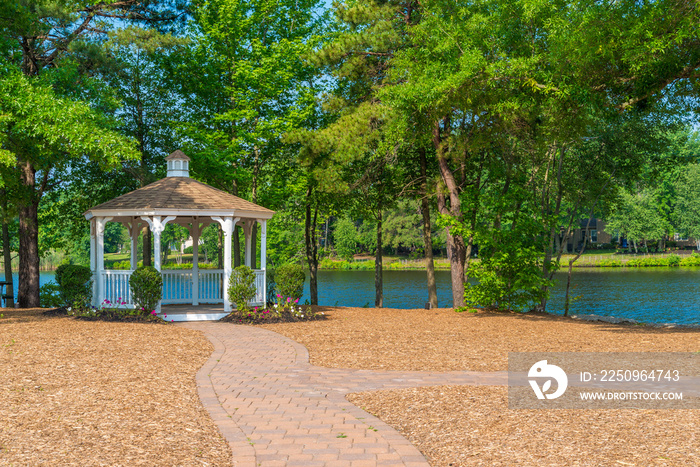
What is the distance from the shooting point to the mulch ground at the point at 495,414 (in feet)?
14.5

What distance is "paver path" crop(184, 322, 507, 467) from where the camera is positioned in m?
4.59

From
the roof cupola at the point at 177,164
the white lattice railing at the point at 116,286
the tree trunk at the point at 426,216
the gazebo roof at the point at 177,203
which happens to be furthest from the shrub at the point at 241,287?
the tree trunk at the point at 426,216

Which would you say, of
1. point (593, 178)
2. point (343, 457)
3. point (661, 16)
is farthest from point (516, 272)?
point (343, 457)

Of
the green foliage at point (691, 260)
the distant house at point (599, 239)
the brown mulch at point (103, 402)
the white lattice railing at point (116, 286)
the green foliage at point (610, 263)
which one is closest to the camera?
the brown mulch at point (103, 402)

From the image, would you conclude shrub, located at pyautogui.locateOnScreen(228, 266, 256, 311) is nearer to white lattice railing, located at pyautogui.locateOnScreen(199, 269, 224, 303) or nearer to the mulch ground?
white lattice railing, located at pyautogui.locateOnScreen(199, 269, 224, 303)

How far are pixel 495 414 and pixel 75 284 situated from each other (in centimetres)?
1186

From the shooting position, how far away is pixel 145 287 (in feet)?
44.0

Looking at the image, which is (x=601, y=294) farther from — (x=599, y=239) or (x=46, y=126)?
(x=599, y=239)

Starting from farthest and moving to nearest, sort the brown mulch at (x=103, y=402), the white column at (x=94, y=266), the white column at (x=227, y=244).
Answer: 1. the white column at (x=94, y=266)
2. the white column at (x=227, y=244)
3. the brown mulch at (x=103, y=402)

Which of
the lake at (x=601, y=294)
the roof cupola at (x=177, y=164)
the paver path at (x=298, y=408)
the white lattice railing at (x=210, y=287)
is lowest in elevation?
the lake at (x=601, y=294)

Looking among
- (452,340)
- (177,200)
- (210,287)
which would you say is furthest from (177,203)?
(452,340)

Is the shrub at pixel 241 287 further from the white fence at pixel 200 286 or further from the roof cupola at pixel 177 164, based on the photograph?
the roof cupola at pixel 177 164

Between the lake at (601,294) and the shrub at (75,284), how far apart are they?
12511 mm

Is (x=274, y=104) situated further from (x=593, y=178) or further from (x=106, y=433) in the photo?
(x=106, y=433)
